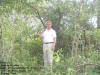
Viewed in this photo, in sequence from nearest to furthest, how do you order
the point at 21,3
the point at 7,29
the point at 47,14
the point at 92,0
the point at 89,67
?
the point at 7,29 < the point at 21,3 < the point at 89,67 < the point at 92,0 < the point at 47,14

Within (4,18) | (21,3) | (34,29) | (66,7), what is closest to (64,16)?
(66,7)

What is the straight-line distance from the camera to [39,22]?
→ 4812 mm

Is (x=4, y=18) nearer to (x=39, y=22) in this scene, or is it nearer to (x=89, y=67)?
(x=39, y=22)

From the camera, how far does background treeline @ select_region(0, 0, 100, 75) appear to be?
356 cm

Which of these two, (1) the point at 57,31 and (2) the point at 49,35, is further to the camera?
(1) the point at 57,31

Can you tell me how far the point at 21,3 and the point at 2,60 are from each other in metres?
1.35

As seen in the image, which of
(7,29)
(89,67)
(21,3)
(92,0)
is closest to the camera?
(7,29)

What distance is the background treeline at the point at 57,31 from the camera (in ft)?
11.7

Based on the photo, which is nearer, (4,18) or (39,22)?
(4,18)

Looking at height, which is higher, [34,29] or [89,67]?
[34,29]

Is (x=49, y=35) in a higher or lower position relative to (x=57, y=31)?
lower

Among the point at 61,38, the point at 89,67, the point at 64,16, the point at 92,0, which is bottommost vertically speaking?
the point at 89,67

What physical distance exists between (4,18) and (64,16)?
2.28 meters

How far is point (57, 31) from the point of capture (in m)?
4.90
